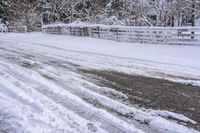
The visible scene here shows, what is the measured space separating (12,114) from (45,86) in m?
2.45

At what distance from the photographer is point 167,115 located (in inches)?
263

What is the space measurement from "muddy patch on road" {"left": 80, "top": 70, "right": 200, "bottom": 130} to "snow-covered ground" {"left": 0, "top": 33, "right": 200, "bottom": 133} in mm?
339

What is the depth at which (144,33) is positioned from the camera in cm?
2195

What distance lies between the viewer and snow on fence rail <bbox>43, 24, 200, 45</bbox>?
19.3 meters

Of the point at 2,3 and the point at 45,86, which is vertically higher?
the point at 2,3

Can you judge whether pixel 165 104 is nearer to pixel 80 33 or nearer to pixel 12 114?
pixel 12 114

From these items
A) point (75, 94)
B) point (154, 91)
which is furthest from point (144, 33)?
point (75, 94)

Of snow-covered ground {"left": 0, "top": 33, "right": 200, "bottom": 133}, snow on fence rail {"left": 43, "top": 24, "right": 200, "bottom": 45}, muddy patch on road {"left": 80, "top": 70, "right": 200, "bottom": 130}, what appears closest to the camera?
snow-covered ground {"left": 0, "top": 33, "right": 200, "bottom": 133}

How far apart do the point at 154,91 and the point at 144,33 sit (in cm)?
1350

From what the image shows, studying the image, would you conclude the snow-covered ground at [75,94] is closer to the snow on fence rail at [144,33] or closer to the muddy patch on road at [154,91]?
the muddy patch on road at [154,91]

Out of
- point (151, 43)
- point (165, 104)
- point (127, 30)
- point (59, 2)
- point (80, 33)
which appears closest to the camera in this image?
point (165, 104)

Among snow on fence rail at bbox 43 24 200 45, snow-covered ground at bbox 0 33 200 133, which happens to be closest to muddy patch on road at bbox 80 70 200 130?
snow-covered ground at bbox 0 33 200 133

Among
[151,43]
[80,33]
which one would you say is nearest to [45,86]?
[151,43]

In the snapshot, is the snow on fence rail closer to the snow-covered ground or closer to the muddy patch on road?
the snow-covered ground
